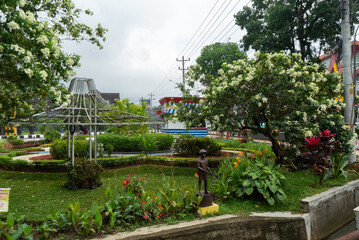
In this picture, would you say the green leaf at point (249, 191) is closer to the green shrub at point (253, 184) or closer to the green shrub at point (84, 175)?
the green shrub at point (253, 184)

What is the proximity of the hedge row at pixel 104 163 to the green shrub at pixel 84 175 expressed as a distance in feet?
6.27

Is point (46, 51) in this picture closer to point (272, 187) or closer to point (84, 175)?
point (84, 175)

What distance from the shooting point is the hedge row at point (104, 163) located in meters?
8.66

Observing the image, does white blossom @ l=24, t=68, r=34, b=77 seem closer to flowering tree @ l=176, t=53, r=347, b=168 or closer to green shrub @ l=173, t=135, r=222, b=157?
flowering tree @ l=176, t=53, r=347, b=168

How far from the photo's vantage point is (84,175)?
6.76m

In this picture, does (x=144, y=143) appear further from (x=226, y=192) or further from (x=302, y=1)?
(x=302, y=1)

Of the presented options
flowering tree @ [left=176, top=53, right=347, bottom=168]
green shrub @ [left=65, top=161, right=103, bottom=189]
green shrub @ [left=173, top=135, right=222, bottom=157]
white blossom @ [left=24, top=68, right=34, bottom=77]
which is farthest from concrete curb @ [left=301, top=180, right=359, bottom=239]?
white blossom @ [left=24, top=68, right=34, bottom=77]

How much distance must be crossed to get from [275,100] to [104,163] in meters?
6.24

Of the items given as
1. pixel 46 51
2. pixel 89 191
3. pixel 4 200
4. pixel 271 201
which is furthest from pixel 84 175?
pixel 271 201

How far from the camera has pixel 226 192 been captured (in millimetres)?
5863

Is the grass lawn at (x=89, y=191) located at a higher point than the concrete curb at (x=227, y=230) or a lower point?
higher

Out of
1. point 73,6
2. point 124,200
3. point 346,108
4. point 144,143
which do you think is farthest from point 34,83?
point 346,108

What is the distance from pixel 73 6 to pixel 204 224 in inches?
276

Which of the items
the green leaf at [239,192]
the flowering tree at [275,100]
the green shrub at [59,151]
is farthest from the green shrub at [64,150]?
the green leaf at [239,192]
